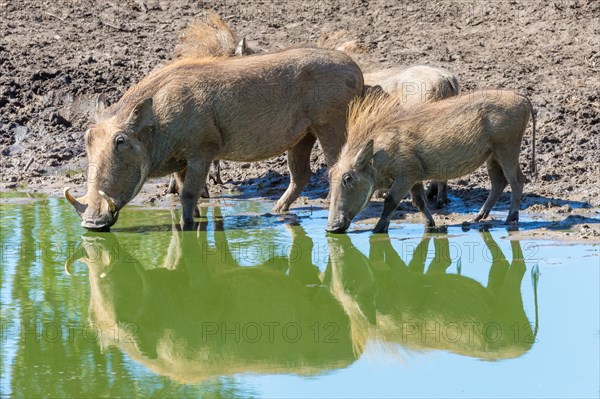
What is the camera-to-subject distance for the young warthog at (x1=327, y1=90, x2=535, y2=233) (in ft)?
30.9

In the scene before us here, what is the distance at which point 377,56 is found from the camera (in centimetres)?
1298

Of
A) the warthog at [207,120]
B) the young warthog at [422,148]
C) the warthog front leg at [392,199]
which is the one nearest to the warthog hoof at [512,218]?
the young warthog at [422,148]

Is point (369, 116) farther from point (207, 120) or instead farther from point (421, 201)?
point (207, 120)

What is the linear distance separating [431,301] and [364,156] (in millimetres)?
2080

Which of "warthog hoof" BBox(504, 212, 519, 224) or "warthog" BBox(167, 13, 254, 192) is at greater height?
"warthog" BBox(167, 13, 254, 192)

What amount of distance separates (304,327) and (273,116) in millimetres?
3221

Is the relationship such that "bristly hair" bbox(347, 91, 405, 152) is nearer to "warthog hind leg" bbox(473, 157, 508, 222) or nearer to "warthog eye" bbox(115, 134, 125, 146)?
"warthog hind leg" bbox(473, 157, 508, 222)

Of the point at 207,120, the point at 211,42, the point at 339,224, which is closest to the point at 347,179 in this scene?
the point at 339,224

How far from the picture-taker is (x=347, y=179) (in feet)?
30.8

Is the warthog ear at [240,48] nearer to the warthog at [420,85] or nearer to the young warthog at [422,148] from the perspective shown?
the warthog at [420,85]

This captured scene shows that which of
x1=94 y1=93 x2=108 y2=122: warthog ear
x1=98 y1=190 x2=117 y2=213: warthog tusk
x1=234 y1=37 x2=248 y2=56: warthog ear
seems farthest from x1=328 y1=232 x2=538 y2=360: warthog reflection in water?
x1=234 y1=37 x2=248 y2=56: warthog ear

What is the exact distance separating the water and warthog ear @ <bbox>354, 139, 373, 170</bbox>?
521mm

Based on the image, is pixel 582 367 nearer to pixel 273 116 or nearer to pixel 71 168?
pixel 273 116

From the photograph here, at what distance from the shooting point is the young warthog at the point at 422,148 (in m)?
9.41
